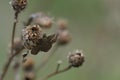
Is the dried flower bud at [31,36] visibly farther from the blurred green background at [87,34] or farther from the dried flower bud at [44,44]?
the blurred green background at [87,34]

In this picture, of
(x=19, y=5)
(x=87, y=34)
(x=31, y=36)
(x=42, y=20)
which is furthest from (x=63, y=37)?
(x=87, y=34)

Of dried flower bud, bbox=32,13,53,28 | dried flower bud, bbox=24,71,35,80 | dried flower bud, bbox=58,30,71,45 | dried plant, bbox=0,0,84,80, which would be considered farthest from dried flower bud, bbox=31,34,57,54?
dried flower bud, bbox=58,30,71,45

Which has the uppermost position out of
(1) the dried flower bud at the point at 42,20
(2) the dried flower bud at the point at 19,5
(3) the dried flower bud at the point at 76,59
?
(2) the dried flower bud at the point at 19,5

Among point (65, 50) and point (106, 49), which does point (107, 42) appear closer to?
point (106, 49)

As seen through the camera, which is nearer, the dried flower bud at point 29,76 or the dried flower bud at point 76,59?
the dried flower bud at point 76,59

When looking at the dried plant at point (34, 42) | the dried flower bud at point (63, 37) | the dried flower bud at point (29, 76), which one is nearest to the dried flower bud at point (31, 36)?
the dried plant at point (34, 42)

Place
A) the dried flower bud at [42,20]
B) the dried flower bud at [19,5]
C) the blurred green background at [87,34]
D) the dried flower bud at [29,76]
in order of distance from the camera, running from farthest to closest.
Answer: the blurred green background at [87,34]
the dried flower bud at [29,76]
the dried flower bud at [42,20]
the dried flower bud at [19,5]

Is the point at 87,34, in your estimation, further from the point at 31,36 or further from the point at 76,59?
the point at 31,36
